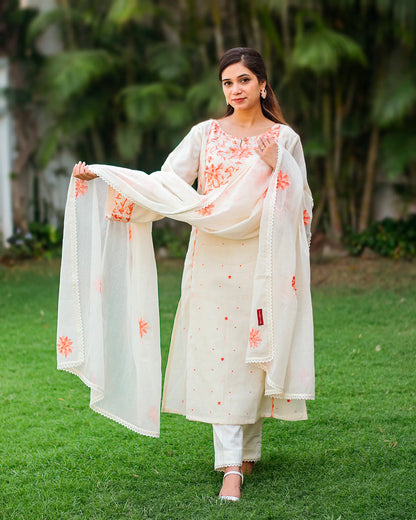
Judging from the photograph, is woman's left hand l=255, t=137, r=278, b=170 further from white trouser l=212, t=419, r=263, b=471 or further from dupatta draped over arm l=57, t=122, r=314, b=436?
white trouser l=212, t=419, r=263, b=471

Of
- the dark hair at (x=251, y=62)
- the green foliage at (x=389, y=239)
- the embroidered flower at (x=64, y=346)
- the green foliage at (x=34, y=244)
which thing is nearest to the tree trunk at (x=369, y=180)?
the green foliage at (x=389, y=239)

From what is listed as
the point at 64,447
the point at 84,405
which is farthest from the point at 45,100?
the point at 64,447

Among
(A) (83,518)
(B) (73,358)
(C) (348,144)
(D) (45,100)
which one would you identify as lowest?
(A) (83,518)

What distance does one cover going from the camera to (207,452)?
3.19 metres

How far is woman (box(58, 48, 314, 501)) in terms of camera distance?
2.73 meters

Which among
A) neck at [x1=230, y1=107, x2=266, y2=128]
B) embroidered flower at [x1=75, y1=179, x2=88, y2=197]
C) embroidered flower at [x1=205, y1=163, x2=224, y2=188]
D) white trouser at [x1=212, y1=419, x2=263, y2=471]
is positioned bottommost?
white trouser at [x1=212, y1=419, x2=263, y2=471]

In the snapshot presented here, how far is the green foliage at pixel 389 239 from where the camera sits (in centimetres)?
723

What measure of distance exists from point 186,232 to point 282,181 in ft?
17.6

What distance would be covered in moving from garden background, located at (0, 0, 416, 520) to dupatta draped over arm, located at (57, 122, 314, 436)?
0.36 metres

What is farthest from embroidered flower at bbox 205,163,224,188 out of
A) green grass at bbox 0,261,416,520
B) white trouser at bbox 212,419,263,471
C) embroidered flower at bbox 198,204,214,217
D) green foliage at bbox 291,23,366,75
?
green foliage at bbox 291,23,366,75

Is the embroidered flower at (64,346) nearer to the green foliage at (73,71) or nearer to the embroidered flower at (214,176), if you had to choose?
the embroidered flower at (214,176)

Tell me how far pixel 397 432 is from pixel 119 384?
1251 millimetres

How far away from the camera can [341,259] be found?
24.3 feet

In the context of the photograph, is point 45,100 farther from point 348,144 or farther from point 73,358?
point 73,358
